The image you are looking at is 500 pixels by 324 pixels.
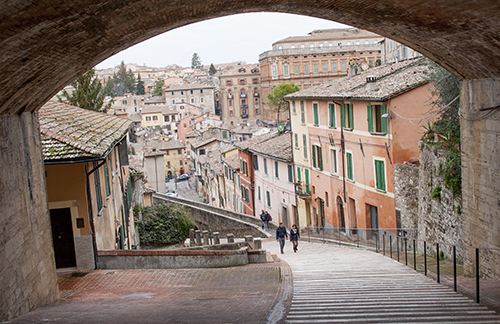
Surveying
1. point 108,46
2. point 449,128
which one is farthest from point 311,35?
point 108,46

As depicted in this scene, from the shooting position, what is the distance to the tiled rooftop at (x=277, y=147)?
114ft

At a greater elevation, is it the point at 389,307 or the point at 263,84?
the point at 263,84

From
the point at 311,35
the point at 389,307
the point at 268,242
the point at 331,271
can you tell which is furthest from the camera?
the point at 311,35

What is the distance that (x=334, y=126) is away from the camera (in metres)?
28.1

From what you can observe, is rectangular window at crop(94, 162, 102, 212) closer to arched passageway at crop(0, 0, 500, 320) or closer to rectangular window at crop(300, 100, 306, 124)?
arched passageway at crop(0, 0, 500, 320)

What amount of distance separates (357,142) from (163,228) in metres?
10.9

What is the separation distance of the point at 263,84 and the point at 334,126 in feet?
247

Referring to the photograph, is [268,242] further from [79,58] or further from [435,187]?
[79,58]

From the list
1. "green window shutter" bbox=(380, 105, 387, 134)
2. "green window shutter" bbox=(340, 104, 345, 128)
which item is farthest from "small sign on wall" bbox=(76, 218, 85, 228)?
"green window shutter" bbox=(340, 104, 345, 128)

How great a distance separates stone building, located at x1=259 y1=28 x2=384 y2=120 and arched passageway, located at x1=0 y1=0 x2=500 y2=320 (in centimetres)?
8238

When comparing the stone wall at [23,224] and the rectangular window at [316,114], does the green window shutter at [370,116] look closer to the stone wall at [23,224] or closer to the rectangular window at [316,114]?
the rectangular window at [316,114]

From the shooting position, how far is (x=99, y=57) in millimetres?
8422

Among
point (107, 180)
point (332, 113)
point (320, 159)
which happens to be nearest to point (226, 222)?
point (320, 159)

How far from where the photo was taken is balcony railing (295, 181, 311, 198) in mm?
31922
